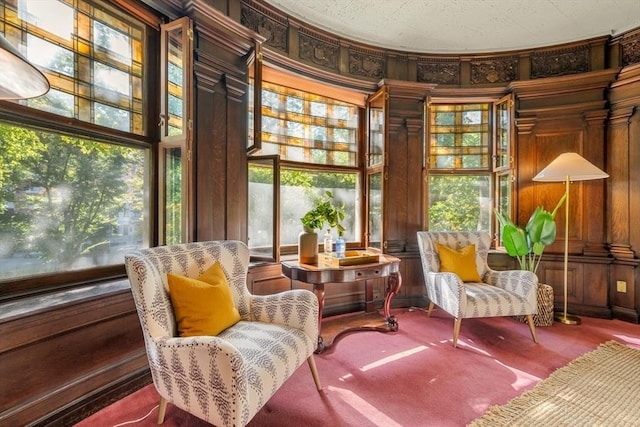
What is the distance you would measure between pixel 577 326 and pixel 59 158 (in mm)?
4216

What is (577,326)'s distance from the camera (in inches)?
114

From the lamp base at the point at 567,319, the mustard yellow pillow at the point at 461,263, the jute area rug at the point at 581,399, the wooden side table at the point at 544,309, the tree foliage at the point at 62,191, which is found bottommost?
the jute area rug at the point at 581,399

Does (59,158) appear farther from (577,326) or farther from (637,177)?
(637,177)

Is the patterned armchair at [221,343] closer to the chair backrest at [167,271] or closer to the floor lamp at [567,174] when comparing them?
the chair backrest at [167,271]

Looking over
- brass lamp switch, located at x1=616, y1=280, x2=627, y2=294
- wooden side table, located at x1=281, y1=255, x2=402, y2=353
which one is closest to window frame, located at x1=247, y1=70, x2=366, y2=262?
wooden side table, located at x1=281, y1=255, x2=402, y2=353

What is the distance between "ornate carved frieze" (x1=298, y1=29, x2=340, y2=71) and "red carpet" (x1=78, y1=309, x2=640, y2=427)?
8.40 feet

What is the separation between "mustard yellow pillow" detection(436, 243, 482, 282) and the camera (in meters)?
2.84

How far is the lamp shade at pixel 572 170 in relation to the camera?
2.84 meters

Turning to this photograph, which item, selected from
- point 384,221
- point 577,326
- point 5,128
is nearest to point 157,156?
point 5,128

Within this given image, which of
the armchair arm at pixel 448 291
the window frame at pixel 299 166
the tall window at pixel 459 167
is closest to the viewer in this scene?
the armchair arm at pixel 448 291

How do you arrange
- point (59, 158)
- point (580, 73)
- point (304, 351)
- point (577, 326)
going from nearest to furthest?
point (304, 351)
point (59, 158)
point (577, 326)
point (580, 73)

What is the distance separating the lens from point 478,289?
2.61 meters

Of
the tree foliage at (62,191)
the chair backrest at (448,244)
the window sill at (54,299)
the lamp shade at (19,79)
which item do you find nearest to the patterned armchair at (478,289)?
the chair backrest at (448,244)

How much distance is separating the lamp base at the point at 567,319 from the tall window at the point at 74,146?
3.70m
